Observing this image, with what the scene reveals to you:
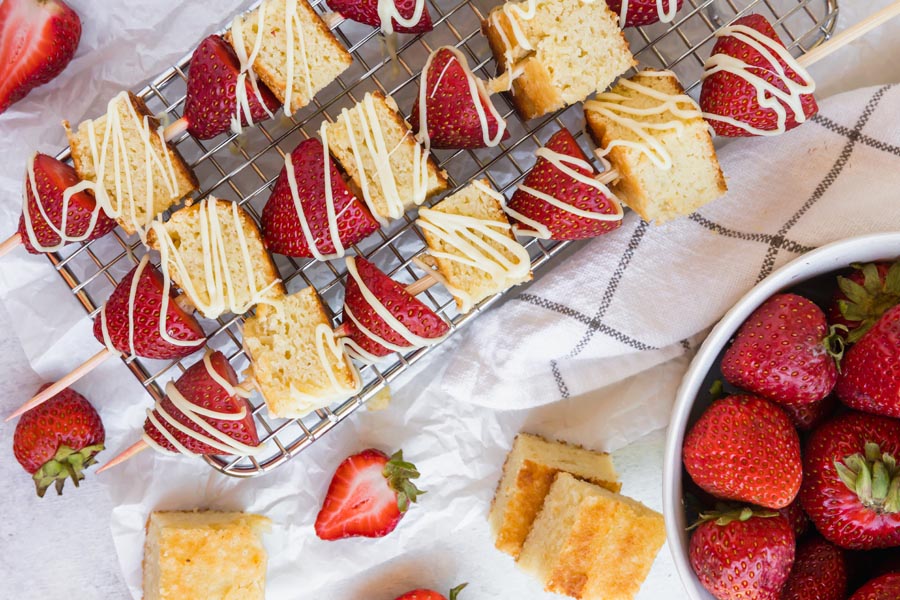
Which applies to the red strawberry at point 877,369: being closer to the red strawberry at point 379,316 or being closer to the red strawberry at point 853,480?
the red strawberry at point 853,480

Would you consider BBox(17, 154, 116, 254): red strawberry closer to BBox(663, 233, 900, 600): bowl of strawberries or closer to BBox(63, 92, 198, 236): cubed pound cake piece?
BBox(63, 92, 198, 236): cubed pound cake piece

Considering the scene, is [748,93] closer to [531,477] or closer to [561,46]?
[561,46]

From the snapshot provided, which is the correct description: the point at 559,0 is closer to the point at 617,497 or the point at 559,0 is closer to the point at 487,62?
the point at 487,62

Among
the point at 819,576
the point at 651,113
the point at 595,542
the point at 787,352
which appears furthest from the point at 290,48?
the point at 819,576

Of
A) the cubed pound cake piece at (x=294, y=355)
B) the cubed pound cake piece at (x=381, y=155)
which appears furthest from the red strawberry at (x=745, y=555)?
the cubed pound cake piece at (x=381, y=155)

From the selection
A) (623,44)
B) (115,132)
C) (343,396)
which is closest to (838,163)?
(623,44)

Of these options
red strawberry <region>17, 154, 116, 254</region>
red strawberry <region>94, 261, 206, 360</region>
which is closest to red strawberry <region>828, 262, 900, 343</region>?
red strawberry <region>94, 261, 206, 360</region>

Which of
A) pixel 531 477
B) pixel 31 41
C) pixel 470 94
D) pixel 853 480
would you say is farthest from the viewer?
pixel 531 477
